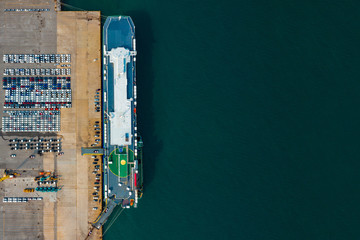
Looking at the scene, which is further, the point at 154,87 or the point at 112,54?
the point at 154,87

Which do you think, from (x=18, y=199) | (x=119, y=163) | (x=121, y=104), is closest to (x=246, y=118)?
(x=121, y=104)

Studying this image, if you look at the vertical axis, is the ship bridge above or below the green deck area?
above

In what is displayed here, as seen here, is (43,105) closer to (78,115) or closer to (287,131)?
(78,115)

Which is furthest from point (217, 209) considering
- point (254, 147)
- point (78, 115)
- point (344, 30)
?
point (344, 30)

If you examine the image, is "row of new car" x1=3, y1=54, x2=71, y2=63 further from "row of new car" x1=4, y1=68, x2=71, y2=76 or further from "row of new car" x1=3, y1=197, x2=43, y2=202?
"row of new car" x1=3, y1=197, x2=43, y2=202

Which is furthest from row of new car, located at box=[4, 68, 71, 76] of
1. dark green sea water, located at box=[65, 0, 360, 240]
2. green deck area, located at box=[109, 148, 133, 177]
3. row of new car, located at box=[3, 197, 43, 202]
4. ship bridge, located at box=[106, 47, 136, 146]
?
row of new car, located at box=[3, 197, 43, 202]

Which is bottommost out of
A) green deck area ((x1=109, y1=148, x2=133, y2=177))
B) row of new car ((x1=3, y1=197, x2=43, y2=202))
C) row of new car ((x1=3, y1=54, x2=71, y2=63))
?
row of new car ((x1=3, y1=197, x2=43, y2=202))
